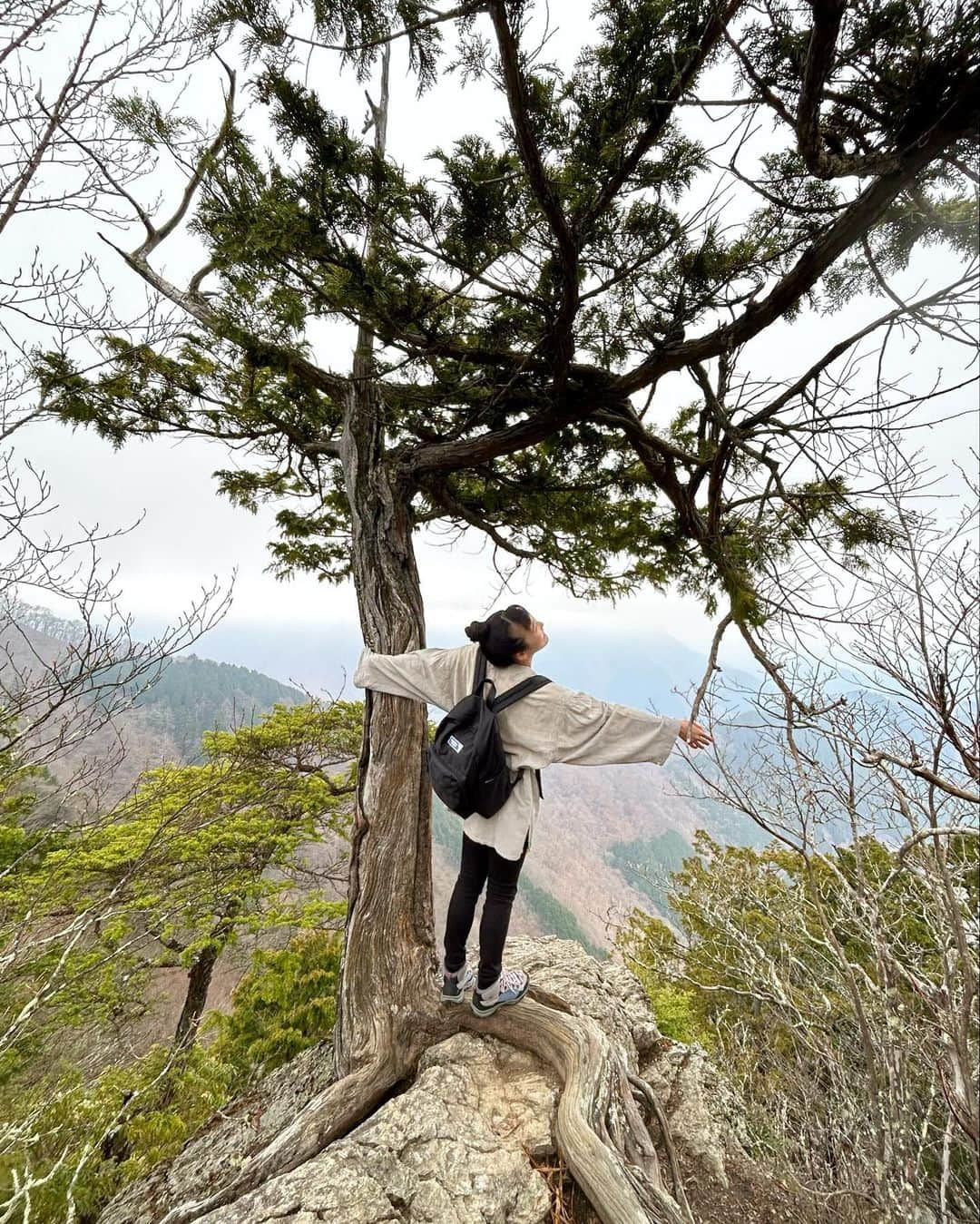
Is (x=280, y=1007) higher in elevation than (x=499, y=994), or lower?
lower

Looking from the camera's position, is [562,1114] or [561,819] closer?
[562,1114]

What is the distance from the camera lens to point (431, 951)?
2.33 meters

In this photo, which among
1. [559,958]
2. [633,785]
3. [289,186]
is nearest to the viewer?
[289,186]

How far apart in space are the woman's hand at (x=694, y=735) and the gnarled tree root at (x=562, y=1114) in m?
1.32

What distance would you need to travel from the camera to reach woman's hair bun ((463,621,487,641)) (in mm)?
2053

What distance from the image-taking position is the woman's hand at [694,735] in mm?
1806

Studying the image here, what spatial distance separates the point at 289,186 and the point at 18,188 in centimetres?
114

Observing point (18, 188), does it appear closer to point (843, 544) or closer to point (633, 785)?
point (843, 544)

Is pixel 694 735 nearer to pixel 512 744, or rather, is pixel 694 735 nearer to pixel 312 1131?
pixel 512 744

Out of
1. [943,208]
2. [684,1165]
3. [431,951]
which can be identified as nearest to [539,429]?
[943,208]

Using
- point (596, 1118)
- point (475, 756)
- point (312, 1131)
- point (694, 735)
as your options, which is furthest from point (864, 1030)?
point (312, 1131)

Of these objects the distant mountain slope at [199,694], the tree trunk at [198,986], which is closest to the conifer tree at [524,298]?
the tree trunk at [198,986]

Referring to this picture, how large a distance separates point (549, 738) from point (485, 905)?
742 mm

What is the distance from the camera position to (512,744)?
6.59 ft
